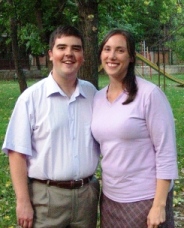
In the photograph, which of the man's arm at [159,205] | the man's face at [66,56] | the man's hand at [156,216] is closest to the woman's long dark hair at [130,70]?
the man's face at [66,56]

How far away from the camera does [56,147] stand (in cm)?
287

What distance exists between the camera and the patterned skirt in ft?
9.44

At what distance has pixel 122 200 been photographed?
9.55ft

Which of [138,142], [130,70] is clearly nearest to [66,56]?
[130,70]

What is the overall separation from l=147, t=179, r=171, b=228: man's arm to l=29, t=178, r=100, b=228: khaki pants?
0.37 m

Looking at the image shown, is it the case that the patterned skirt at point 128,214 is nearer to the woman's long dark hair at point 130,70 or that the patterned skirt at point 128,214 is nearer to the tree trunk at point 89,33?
the woman's long dark hair at point 130,70

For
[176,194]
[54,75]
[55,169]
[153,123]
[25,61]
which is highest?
[54,75]

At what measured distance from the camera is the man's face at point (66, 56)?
292cm

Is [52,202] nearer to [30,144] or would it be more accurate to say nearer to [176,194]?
[30,144]

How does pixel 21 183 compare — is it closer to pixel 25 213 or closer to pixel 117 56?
pixel 25 213

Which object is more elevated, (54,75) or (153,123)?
(54,75)

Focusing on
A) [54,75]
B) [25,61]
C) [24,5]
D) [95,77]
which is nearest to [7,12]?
[24,5]

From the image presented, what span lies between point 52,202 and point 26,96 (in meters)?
0.59

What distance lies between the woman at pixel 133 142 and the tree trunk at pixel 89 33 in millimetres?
3319
